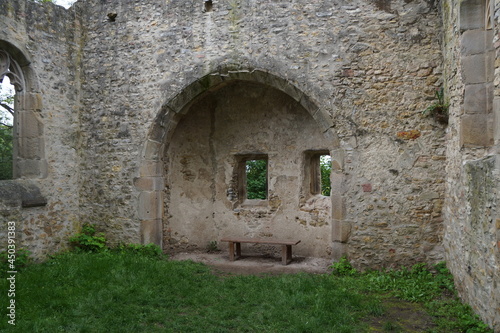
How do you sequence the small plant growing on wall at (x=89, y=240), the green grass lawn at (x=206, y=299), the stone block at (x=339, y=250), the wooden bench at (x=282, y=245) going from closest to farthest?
the green grass lawn at (x=206, y=299), the stone block at (x=339, y=250), the wooden bench at (x=282, y=245), the small plant growing on wall at (x=89, y=240)

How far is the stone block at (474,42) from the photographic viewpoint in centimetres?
453

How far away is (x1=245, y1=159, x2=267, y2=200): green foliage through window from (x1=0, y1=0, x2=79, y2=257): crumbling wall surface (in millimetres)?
4700

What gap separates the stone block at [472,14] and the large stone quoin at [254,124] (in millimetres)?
13

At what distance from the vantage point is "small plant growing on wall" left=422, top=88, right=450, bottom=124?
5797mm

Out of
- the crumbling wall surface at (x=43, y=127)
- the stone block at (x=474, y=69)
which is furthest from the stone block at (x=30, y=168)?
the stone block at (x=474, y=69)

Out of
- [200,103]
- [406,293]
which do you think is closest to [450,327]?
[406,293]

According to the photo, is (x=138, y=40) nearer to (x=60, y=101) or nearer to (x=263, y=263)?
(x=60, y=101)

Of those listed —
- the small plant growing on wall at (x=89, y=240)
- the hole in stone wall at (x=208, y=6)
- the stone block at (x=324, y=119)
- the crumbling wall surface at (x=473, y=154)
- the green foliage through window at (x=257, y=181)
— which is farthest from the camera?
the green foliage through window at (x=257, y=181)

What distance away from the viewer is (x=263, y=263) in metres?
7.50

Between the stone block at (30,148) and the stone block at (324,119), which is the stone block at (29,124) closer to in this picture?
the stone block at (30,148)

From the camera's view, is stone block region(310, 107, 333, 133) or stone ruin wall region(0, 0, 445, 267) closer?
stone ruin wall region(0, 0, 445, 267)

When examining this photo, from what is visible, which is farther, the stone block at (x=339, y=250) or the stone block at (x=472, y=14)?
the stone block at (x=339, y=250)

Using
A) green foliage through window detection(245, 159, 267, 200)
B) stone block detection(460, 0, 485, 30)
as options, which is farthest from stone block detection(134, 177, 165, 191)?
stone block detection(460, 0, 485, 30)

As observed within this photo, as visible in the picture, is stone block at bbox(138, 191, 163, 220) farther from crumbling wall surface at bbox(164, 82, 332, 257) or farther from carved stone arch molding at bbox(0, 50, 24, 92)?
carved stone arch molding at bbox(0, 50, 24, 92)
